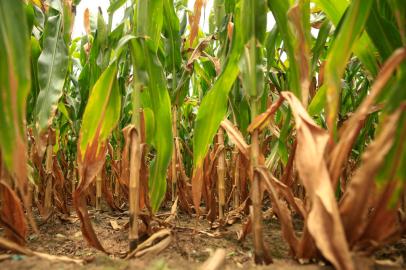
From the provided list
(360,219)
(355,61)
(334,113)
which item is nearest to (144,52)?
(334,113)

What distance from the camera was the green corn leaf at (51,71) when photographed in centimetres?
92

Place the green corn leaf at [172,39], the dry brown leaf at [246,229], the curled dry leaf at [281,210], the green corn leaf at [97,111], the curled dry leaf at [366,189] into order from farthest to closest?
the green corn leaf at [172,39] → the dry brown leaf at [246,229] → the green corn leaf at [97,111] → the curled dry leaf at [281,210] → the curled dry leaf at [366,189]

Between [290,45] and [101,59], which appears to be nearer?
[290,45]

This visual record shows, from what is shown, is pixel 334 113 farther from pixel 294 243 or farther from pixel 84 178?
pixel 84 178

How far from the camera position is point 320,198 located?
59cm

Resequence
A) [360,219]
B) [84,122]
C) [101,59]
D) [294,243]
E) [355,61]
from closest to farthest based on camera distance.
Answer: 1. [360,219]
2. [294,243]
3. [84,122]
4. [101,59]
5. [355,61]

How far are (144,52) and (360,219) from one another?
70 cm

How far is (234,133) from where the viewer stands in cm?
89

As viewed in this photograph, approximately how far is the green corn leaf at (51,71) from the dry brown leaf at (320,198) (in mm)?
659

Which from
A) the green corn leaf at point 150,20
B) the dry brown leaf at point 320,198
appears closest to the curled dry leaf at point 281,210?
the dry brown leaf at point 320,198

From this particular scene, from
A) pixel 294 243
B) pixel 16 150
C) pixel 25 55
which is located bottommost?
pixel 294 243

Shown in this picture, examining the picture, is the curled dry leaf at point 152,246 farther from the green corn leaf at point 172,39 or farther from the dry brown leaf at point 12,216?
the green corn leaf at point 172,39

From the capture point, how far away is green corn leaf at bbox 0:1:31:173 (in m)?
0.67

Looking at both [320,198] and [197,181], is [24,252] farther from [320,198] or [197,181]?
[320,198]
